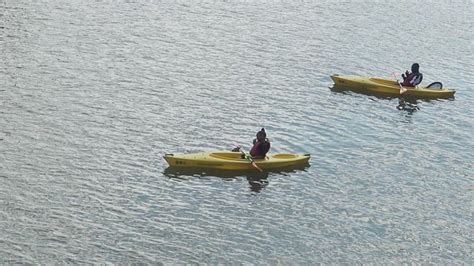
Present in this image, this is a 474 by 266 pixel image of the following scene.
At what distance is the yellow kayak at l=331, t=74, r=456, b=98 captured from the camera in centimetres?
5009

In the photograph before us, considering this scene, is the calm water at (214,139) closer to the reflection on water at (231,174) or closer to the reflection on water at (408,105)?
the reflection on water at (231,174)

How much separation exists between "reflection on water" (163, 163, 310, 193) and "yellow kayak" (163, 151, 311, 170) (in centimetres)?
17

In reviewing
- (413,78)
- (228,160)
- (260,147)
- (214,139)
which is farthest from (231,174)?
(413,78)

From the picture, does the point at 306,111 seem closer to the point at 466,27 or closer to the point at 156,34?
the point at 156,34

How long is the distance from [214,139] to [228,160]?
347 centimetres

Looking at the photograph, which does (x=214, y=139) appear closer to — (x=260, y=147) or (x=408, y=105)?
(x=260, y=147)

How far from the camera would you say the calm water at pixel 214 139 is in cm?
2984

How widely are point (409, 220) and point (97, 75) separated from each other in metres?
20.9

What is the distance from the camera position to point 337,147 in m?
40.0

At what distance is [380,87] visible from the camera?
164 ft

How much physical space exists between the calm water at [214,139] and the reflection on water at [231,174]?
4.0 inches

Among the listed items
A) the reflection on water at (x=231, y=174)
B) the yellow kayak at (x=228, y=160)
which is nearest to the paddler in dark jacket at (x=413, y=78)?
the yellow kayak at (x=228, y=160)

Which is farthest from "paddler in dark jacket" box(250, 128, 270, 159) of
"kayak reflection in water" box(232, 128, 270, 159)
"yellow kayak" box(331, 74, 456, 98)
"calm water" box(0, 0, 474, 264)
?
"yellow kayak" box(331, 74, 456, 98)

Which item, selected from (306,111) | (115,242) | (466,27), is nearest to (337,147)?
(306,111)
